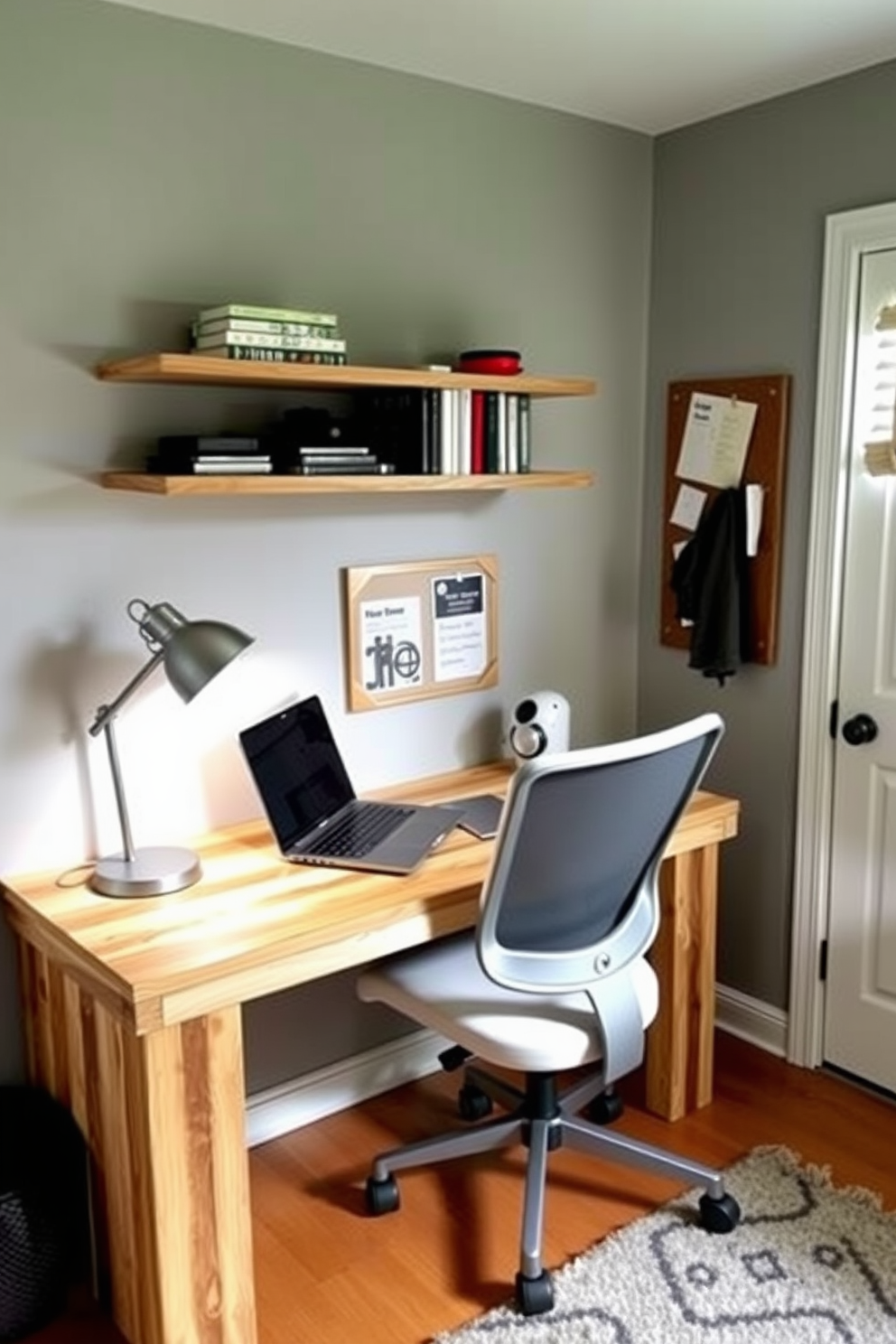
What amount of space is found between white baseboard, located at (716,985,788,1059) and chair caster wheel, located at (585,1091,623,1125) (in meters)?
0.52

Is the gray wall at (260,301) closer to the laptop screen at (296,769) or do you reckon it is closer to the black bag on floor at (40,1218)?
the laptop screen at (296,769)

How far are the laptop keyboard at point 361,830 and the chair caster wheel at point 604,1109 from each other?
0.83m

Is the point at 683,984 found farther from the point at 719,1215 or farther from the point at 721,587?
the point at 721,587

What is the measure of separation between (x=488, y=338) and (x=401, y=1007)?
1.56 metres

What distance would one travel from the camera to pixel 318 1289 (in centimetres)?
211

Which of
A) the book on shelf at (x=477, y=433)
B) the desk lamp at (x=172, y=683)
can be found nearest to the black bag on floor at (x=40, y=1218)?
the desk lamp at (x=172, y=683)

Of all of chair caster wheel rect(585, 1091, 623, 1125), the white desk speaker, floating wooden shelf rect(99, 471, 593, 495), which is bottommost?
chair caster wheel rect(585, 1091, 623, 1125)

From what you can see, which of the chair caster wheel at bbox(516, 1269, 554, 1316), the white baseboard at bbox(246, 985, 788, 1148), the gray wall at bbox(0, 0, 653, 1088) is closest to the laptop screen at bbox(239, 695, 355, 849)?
the gray wall at bbox(0, 0, 653, 1088)

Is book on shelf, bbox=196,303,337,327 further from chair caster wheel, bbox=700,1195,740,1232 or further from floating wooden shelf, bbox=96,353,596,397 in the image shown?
chair caster wheel, bbox=700,1195,740,1232

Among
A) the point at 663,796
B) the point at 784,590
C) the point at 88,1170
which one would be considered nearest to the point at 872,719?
the point at 784,590

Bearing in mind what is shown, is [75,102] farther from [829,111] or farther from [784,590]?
[784,590]

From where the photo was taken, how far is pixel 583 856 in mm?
2004

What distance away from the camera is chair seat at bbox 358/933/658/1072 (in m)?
2.03

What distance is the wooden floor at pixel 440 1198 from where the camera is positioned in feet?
6.76
